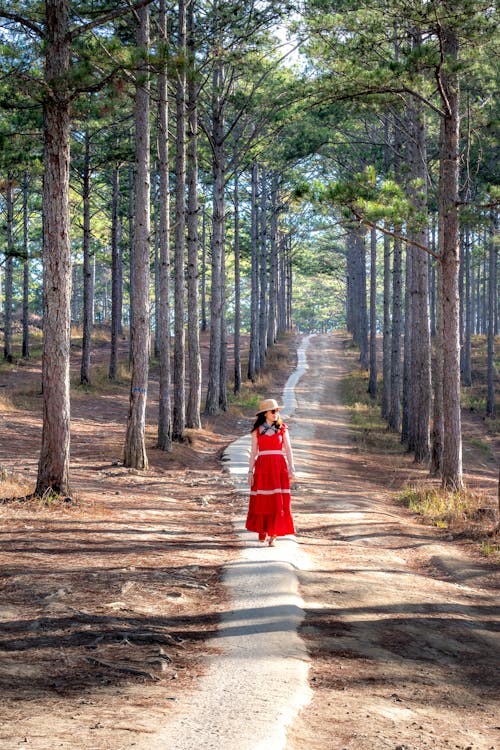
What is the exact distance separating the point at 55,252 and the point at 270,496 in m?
4.49

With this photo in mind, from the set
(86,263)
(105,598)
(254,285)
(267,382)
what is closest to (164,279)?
(86,263)

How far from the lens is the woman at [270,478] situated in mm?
10055

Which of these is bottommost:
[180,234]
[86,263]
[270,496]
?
[270,496]

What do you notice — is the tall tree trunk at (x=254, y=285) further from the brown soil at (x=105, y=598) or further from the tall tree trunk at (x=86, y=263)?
the brown soil at (x=105, y=598)

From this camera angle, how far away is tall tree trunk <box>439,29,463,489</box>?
15336 millimetres

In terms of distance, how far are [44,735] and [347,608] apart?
12.1 feet

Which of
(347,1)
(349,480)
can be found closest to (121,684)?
(349,480)

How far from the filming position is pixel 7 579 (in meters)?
7.60

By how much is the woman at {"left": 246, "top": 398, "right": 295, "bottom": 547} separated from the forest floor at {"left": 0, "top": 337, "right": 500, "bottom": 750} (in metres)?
0.49

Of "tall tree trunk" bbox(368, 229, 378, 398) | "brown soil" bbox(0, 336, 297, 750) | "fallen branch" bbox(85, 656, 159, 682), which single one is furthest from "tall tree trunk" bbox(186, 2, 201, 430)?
"fallen branch" bbox(85, 656, 159, 682)

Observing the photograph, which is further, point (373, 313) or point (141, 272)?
point (373, 313)

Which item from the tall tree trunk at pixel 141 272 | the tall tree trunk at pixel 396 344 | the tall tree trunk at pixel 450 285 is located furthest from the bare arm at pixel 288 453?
the tall tree trunk at pixel 396 344

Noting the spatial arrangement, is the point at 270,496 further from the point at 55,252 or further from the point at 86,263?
the point at 86,263

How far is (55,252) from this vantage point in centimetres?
1108
